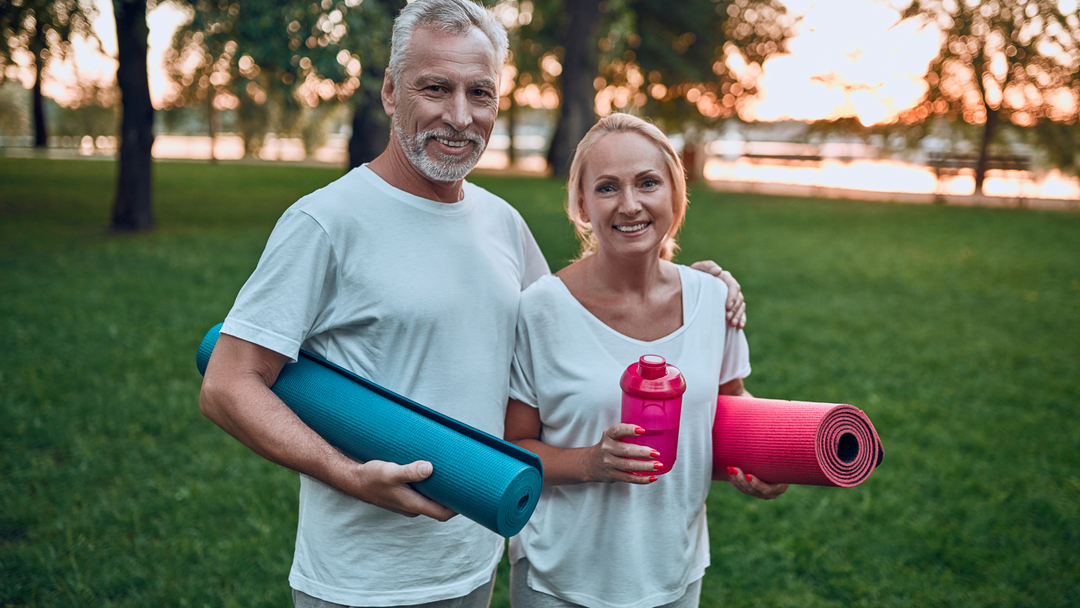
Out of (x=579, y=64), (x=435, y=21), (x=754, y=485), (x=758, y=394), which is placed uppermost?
(x=579, y=64)

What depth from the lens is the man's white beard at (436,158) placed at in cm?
202

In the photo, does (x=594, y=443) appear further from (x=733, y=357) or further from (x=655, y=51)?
(x=655, y=51)

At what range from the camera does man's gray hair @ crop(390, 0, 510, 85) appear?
1996 millimetres

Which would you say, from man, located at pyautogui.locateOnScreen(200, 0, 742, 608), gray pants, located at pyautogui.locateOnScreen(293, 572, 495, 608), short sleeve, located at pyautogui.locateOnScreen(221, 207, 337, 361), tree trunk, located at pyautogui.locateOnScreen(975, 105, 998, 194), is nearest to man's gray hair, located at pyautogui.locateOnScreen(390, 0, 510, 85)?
man, located at pyautogui.locateOnScreen(200, 0, 742, 608)

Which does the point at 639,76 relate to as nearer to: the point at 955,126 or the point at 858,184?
the point at 858,184

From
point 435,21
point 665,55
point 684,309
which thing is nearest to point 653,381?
point 684,309

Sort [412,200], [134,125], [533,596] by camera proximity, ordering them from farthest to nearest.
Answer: [134,125] < [533,596] < [412,200]

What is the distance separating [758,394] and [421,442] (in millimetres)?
5500

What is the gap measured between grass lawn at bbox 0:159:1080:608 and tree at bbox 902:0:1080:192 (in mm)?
11137

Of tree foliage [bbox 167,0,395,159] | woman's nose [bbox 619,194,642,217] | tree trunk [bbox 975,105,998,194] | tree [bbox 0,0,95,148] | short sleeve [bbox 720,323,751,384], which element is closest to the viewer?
woman's nose [bbox 619,194,642,217]

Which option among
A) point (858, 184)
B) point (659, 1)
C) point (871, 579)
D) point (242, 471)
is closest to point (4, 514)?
point (242, 471)

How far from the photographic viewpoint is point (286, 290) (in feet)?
5.88

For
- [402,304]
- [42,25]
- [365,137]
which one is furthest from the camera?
[365,137]

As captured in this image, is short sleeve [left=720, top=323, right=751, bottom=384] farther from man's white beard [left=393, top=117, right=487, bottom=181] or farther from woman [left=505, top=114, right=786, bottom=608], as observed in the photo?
man's white beard [left=393, top=117, right=487, bottom=181]
